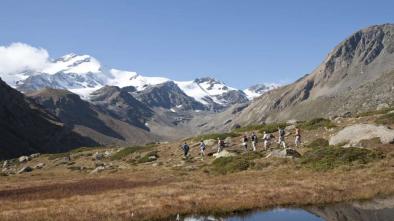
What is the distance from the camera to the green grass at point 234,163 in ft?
188

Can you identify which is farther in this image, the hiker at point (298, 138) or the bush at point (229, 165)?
the hiker at point (298, 138)

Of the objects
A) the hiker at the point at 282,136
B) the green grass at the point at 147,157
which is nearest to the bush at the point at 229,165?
the hiker at the point at 282,136

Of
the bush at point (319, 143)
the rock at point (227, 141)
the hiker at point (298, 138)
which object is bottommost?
the bush at point (319, 143)

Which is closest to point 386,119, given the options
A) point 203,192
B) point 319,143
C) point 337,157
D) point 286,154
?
point 319,143

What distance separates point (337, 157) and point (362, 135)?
7641 millimetres

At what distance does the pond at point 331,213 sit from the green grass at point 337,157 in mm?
16337

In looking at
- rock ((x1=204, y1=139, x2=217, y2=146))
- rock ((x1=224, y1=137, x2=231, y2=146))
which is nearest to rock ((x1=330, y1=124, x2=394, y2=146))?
rock ((x1=224, y1=137, x2=231, y2=146))

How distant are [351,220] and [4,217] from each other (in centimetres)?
2186

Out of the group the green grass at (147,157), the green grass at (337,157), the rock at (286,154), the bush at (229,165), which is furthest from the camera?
the green grass at (147,157)

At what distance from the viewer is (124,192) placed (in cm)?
4353

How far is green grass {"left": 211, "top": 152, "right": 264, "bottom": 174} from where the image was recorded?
5738cm

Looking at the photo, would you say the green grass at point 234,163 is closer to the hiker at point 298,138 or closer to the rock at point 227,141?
the hiker at point 298,138

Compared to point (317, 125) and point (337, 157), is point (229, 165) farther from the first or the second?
point (317, 125)

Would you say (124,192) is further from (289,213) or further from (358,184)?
(358,184)
